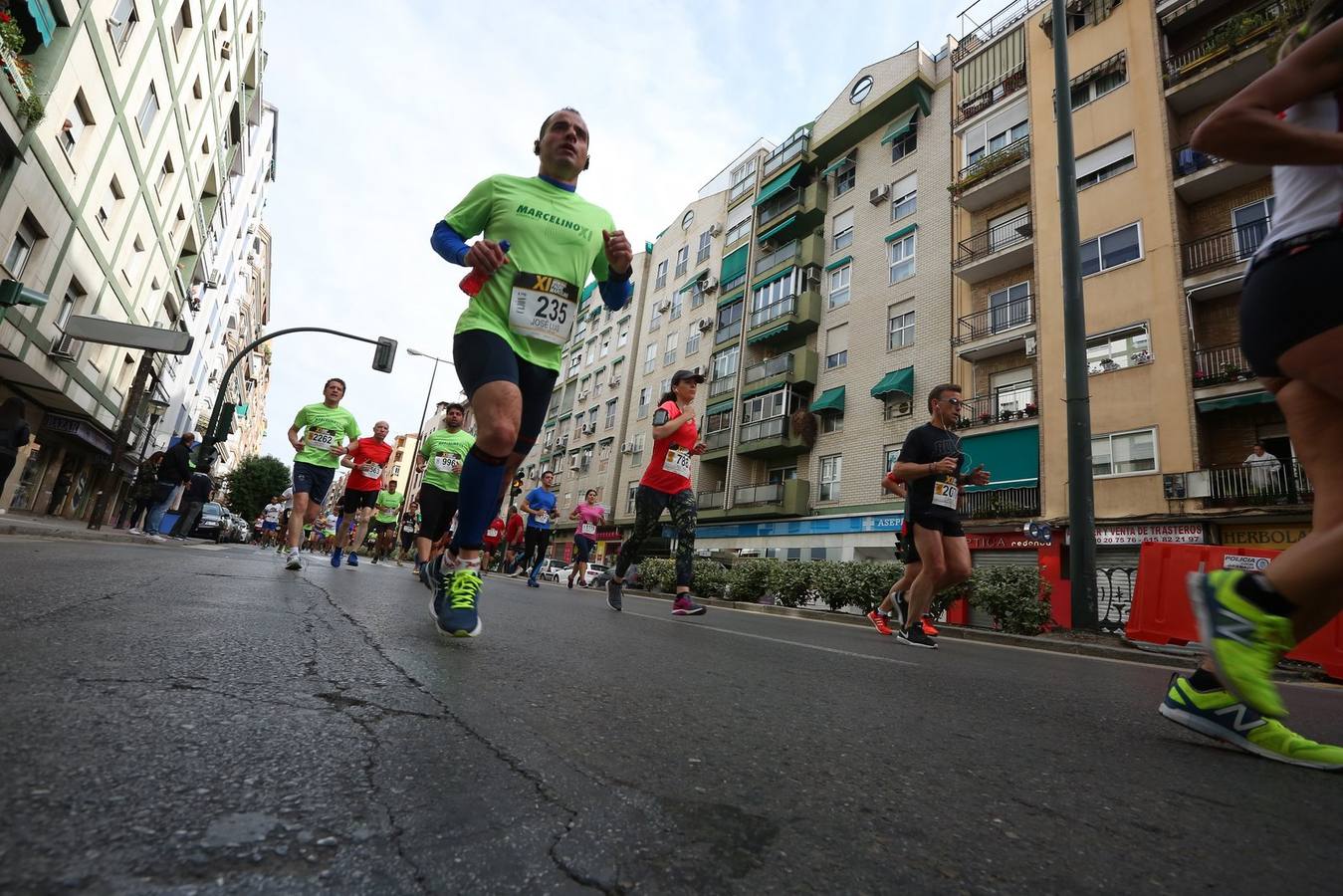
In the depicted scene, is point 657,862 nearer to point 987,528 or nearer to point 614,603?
point 614,603

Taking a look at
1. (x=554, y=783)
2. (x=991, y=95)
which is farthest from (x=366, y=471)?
(x=991, y=95)

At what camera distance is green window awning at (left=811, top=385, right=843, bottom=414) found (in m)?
25.2

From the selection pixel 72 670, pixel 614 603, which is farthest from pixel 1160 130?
pixel 72 670

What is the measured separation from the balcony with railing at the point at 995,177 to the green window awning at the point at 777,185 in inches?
375

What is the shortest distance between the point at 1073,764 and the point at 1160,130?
850 inches

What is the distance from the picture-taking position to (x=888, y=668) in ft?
10.2

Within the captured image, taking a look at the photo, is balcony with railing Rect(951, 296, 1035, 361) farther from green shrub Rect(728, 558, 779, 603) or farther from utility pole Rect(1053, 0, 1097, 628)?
green shrub Rect(728, 558, 779, 603)

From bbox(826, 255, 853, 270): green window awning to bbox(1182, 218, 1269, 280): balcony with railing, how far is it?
488 inches

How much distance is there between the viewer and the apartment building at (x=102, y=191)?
1338 centimetres

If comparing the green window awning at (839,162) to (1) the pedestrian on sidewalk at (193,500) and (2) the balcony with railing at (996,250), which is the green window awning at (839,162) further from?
(1) the pedestrian on sidewalk at (193,500)

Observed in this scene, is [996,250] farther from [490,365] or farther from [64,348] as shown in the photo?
[64,348]

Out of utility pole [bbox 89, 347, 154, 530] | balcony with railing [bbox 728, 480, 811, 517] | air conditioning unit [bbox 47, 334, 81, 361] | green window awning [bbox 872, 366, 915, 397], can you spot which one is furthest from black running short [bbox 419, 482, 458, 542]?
balcony with railing [bbox 728, 480, 811, 517]

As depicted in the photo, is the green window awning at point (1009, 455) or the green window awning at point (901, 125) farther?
the green window awning at point (901, 125)

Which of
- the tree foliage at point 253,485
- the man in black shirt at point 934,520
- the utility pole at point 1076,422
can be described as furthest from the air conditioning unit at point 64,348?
the tree foliage at point 253,485
